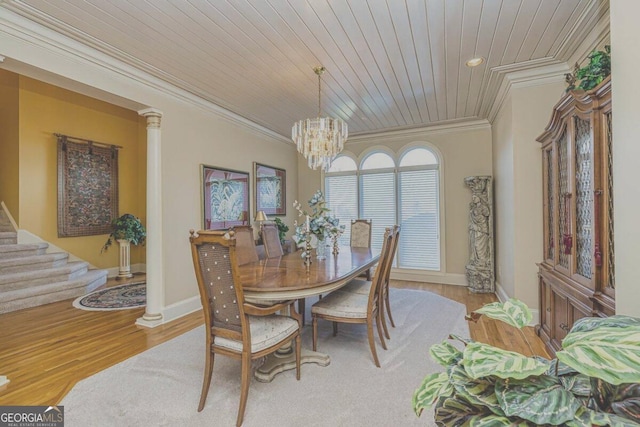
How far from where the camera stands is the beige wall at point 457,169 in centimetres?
512

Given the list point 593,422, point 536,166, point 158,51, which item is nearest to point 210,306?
point 593,422

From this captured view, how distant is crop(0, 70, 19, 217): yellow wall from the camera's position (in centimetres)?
482

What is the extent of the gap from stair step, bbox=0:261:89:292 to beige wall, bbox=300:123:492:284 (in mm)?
6061

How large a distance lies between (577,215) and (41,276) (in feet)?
21.3

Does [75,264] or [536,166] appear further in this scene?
[75,264]

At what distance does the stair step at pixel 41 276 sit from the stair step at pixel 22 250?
1.43ft

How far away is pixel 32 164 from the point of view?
4.88m

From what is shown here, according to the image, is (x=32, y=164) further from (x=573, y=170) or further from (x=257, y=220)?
(x=573, y=170)

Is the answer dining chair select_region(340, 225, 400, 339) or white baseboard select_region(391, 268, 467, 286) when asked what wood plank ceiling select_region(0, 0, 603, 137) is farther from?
white baseboard select_region(391, 268, 467, 286)

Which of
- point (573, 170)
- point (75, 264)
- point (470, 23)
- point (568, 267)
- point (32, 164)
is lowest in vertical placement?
point (75, 264)

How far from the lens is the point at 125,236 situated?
5730 millimetres

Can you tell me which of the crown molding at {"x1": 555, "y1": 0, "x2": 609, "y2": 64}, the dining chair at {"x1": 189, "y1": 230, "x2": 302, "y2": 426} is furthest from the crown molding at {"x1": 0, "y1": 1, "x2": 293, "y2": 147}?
the crown molding at {"x1": 555, "y1": 0, "x2": 609, "y2": 64}

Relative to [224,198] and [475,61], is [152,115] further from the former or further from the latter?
[475,61]

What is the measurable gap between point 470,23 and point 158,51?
9.07 feet
